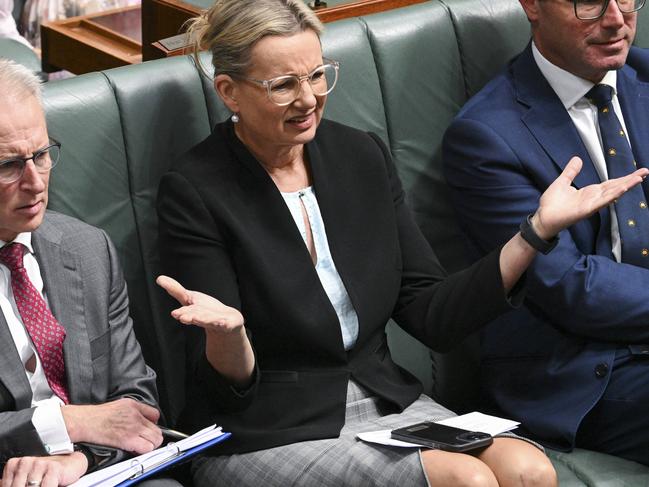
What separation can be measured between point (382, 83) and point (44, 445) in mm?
1180

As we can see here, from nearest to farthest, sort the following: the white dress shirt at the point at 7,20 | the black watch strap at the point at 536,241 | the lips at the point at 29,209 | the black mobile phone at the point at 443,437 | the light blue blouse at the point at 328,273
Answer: the lips at the point at 29,209
the black mobile phone at the point at 443,437
the black watch strap at the point at 536,241
the light blue blouse at the point at 328,273
the white dress shirt at the point at 7,20

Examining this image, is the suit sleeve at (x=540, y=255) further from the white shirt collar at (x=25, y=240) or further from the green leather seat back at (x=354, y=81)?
the white shirt collar at (x=25, y=240)

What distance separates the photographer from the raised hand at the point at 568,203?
7.66ft

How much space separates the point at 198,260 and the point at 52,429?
1.38ft

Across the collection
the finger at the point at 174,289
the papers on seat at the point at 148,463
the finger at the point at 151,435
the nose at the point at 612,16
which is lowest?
the finger at the point at 151,435

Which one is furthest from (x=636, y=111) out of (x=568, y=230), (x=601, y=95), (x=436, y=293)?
(x=436, y=293)

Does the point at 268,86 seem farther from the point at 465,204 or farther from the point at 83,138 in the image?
the point at 465,204

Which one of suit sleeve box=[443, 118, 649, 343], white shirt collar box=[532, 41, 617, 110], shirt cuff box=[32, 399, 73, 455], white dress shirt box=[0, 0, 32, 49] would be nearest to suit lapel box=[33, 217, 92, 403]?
shirt cuff box=[32, 399, 73, 455]

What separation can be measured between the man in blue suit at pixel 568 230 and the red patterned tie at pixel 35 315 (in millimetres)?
981

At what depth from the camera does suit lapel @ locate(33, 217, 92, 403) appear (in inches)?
87.4

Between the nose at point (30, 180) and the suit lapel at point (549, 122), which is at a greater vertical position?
the nose at point (30, 180)

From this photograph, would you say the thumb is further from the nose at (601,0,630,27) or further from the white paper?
the nose at (601,0,630,27)

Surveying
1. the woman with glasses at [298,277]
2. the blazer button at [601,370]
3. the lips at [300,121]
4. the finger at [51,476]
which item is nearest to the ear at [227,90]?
the woman with glasses at [298,277]

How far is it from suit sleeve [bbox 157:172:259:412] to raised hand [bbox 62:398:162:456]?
13 cm
